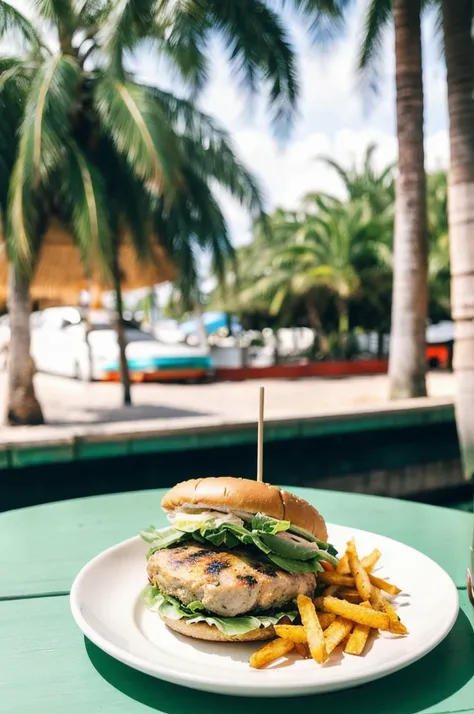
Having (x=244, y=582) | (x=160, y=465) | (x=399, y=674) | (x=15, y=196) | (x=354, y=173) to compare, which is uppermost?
(x=354, y=173)

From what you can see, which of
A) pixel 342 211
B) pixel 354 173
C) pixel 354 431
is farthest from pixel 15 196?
pixel 354 173

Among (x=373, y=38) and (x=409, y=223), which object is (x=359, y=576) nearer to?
(x=409, y=223)

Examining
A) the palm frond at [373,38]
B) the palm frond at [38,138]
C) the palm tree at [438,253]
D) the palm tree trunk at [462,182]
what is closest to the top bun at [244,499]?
the palm tree trunk at [462,182]

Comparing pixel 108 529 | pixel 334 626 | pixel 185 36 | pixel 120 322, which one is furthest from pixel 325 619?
pixel 120 322

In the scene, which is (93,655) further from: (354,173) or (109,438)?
(354,173)

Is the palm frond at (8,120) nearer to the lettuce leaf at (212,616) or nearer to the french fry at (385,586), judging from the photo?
the lettuce leaf at (212,616)
